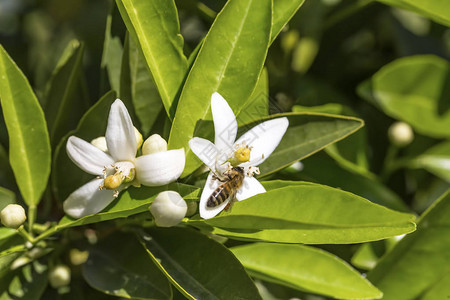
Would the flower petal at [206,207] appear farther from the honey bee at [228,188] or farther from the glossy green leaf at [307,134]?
the glossy green leaf at [307,134]

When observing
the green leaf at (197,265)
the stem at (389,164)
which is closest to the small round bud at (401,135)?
the stem at (389,164)

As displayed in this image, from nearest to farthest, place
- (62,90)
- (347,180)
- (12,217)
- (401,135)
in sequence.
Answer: (12,217)
(62,90)
(347,180)
(401,135)

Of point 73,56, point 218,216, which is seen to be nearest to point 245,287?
point 218,216

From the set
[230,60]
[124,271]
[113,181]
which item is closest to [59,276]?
[124,271]

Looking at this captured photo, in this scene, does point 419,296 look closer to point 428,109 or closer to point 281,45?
point 428,109

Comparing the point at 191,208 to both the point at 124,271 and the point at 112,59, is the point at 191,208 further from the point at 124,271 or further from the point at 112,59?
the point at 112,59

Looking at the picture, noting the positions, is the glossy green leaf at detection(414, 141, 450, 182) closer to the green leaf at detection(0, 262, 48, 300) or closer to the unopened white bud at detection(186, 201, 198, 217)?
the unopened white bud at detection(186, 201, 198, 217)
